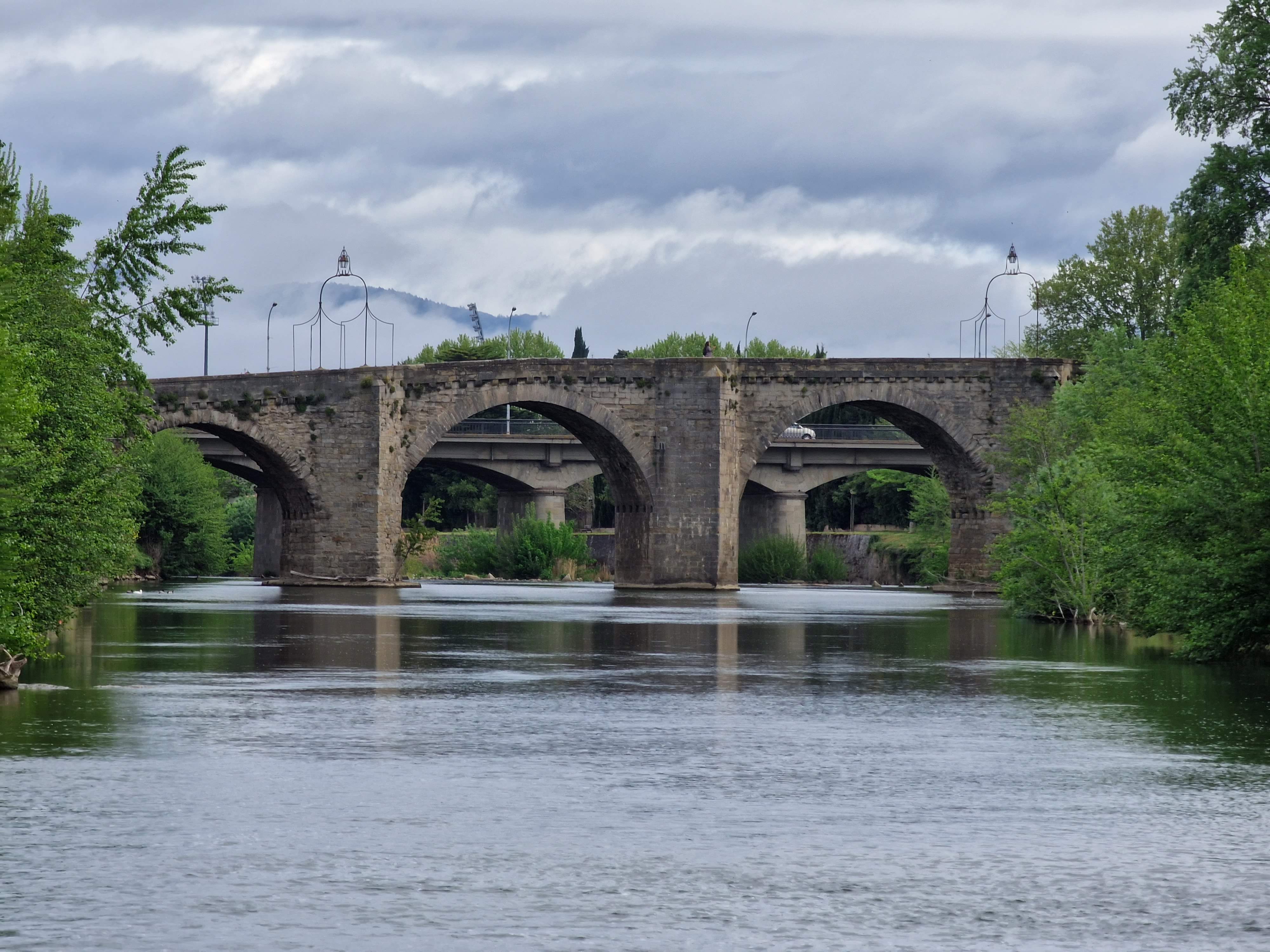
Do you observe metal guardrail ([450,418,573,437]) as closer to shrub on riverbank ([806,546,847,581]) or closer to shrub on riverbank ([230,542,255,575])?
shrub on riverbank ([230,542,255,575])

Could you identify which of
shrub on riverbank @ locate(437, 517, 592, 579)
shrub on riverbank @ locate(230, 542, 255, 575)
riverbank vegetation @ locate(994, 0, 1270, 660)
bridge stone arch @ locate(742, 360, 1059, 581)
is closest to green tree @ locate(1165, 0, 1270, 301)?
riverbank vegetation @ locate(994, 0, 1270, 660)

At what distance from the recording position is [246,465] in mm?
69312

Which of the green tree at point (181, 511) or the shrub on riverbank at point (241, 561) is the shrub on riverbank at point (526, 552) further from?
the shrub on riverbank at point (241, 561)

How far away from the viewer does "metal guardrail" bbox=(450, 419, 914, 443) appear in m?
72.5

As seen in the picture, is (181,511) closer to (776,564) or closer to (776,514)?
(776,564)

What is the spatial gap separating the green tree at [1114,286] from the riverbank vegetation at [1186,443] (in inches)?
71.6

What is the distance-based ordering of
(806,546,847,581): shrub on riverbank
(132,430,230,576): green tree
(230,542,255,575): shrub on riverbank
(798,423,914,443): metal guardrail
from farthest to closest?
(230,542,255,575): shrub on riverbank
(798,423,914,443): metal guardrail
(806,546,847,581): shrub on riverbank
(132,430,230,576): green tree

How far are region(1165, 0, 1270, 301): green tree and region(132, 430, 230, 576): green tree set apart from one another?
34.0 metres

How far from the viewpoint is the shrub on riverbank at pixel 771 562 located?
6838cm

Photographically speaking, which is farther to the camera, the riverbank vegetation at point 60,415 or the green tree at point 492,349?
the green tree at point 492,349

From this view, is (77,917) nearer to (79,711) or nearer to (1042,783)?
(1042,783)

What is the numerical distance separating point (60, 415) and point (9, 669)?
4322 millimetres

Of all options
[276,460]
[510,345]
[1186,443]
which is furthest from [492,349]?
[1186,443]

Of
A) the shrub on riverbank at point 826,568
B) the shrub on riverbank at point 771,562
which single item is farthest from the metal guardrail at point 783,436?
the shrub on riverbank at point 771,562
